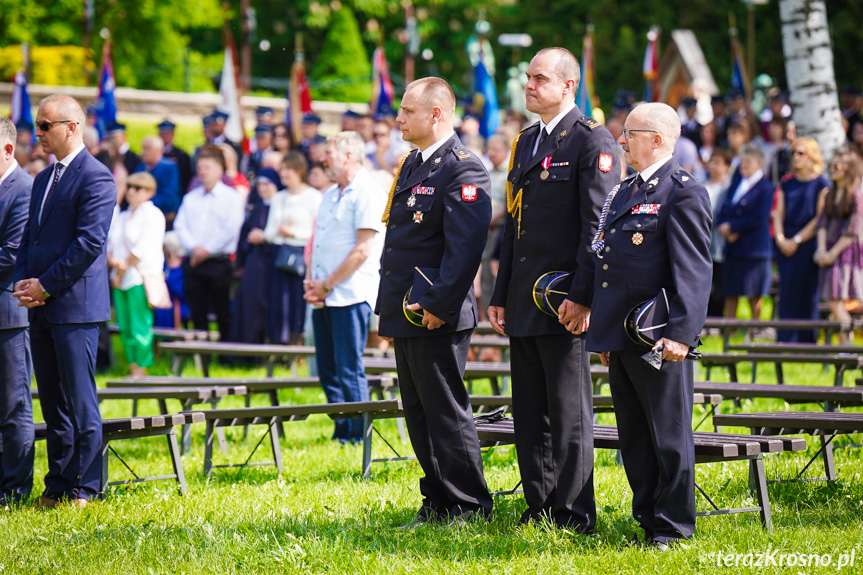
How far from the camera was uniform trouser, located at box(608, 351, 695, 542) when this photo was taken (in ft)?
16.2

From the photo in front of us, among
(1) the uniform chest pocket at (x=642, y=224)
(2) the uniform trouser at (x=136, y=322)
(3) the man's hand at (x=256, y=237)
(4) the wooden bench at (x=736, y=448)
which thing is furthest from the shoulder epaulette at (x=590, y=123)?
(3) the man's hand at (x=256, y=237)

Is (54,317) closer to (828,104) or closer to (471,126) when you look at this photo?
(471,126)

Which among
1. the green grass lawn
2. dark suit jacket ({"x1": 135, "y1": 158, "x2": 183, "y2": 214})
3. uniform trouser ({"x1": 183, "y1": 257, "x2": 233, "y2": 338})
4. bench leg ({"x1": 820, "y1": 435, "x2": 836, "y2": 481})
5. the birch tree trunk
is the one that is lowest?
the green grass lawn

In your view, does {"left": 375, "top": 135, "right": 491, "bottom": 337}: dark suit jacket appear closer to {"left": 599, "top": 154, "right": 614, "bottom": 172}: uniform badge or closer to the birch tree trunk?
{"left": 599, "top": 154, "right": 614, "bottom": 172}: uniform badge

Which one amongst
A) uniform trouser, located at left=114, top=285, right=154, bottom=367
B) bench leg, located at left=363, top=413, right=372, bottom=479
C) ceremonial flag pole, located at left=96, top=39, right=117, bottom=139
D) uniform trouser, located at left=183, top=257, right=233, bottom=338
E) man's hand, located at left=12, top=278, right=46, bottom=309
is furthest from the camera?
ceremonial flag pole, located at left=96, top=39, right=117, bottom=139

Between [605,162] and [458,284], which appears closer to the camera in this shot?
[605,162]

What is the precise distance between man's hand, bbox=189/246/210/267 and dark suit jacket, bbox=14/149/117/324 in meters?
5.94

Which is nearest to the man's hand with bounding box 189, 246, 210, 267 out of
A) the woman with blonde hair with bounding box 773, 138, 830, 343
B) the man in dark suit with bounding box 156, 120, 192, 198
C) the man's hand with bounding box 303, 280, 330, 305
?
the man in dark suit with bounding box 156, 120, 192, 198

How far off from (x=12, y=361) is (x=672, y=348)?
4119 millimetres

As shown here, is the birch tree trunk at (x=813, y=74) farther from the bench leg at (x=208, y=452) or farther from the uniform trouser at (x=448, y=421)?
the uniform trouser at (x=448, y=421)

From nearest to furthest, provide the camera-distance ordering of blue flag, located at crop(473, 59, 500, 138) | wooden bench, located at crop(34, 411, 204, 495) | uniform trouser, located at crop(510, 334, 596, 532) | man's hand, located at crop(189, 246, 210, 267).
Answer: uniform trouser, located at crop(510, 334, 596, 532)
wooden bench, located at crop(34, 411, 204, 495)
man's hand, located at crop(189, 246, 210, 267)
blue flag, located at crop(473, 59, 500, 138)

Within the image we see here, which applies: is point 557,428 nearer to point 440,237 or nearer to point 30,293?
point 440,237

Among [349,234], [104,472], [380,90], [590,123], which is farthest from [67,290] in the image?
[380,90]

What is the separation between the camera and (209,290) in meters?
13.1
